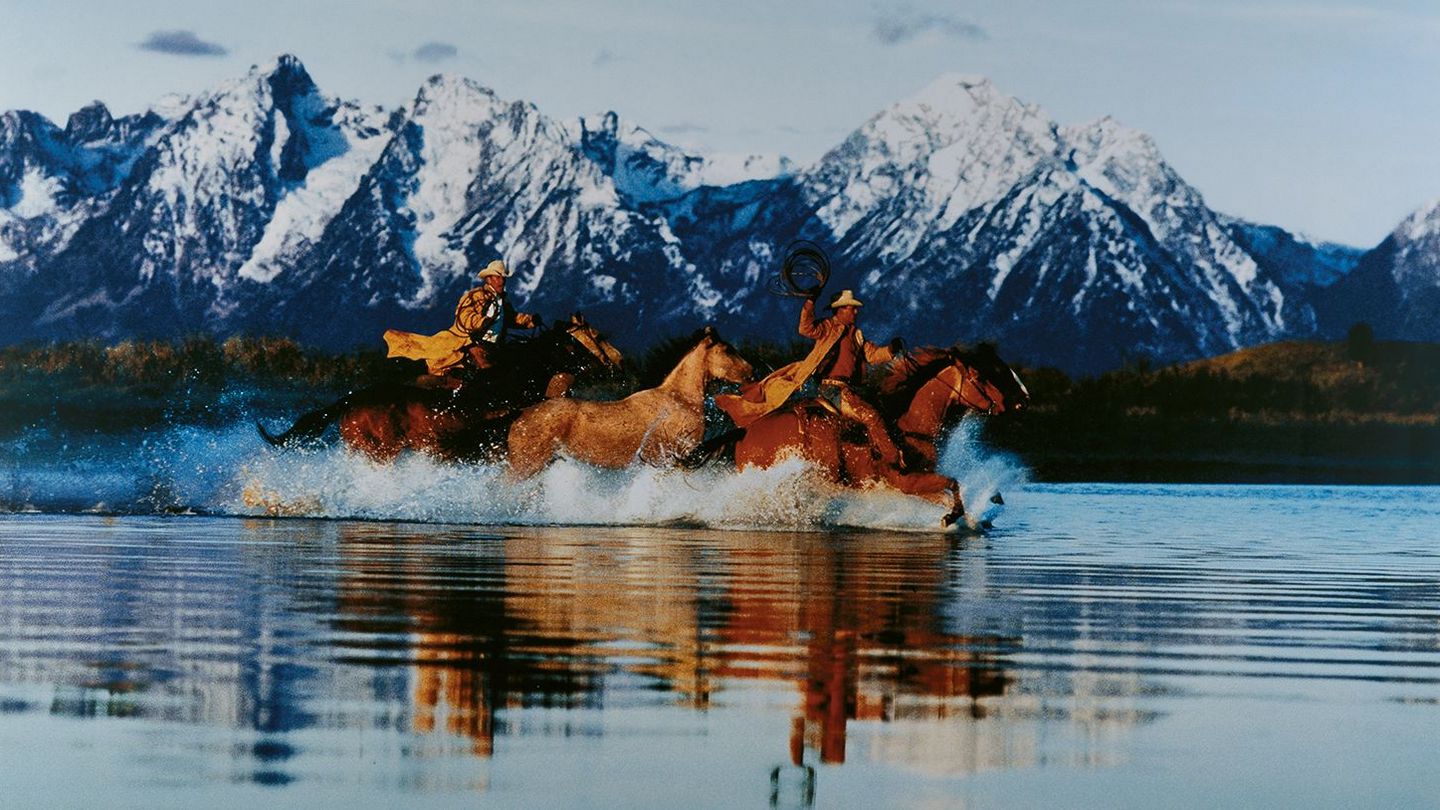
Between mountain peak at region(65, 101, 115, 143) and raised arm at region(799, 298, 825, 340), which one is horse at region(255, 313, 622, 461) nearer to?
raised arm at region(799, 298, 825, 340)

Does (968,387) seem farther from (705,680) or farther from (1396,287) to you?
(1396,287)

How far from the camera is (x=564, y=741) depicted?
7.96 m

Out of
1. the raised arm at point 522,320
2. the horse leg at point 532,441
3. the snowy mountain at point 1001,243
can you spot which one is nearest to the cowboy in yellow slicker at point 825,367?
the horse leg at point 532,441

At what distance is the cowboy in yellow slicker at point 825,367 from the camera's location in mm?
20969

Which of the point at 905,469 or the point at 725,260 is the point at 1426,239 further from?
the point at 905,469

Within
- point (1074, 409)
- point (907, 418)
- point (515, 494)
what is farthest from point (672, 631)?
point (1074, 409)

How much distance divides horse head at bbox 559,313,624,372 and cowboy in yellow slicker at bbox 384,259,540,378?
0.39m

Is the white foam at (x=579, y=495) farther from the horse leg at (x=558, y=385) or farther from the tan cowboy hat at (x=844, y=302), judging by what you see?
the tan cowboy hat at (x=844, y=302)

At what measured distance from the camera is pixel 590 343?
2283 centimetres

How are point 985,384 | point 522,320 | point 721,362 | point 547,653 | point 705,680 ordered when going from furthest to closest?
point 522,320, point 721,362, point 985,384, point 547,653, point 705,680

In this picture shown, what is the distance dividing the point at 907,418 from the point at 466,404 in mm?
4008

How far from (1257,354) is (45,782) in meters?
61.5

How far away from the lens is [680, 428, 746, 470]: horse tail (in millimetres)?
21312

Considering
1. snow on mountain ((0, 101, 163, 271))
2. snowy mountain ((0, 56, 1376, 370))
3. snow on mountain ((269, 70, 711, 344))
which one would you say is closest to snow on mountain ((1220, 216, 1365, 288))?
snowy mountain ((0, 56, 1376, 370))
